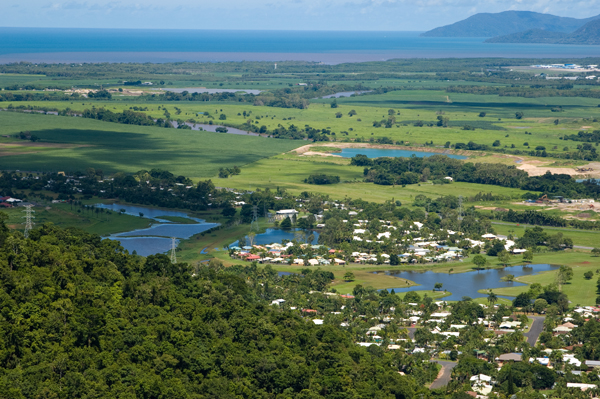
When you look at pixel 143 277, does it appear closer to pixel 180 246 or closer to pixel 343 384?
pixel 343 384

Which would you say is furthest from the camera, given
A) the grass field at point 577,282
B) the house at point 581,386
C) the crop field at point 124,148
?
the crop field at point 124,148

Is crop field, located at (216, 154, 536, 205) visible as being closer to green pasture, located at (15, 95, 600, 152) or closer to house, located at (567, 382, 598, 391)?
green pasture, located at (15, 95, 600, 152)

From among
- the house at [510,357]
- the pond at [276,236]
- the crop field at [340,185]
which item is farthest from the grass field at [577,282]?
the crop field at [340,185]

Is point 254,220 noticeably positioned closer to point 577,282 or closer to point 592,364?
point 577,282

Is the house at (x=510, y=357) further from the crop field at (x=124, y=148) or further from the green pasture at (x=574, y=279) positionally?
the crop field at (x=124, y=148)

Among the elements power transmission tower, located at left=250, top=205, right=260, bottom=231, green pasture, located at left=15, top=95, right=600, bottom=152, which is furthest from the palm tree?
green pasture, located at left=15, top=95, right=600, bottom=152

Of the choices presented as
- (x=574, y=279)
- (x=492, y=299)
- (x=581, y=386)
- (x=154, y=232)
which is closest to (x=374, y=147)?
(x=154, y=232)

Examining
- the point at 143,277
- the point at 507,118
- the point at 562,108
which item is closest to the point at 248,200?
the point at 143,277
